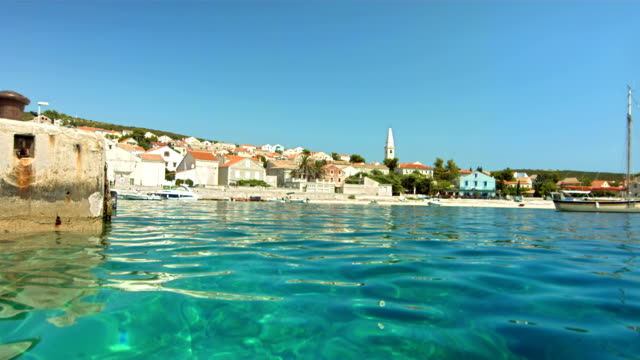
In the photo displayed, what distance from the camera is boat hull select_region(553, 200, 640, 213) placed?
44062 millimetres

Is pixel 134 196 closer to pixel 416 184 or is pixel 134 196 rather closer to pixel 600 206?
pixel 600 206

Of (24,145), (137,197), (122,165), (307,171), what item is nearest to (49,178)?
(24,145)

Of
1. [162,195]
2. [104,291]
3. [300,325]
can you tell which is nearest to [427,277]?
[300,325]

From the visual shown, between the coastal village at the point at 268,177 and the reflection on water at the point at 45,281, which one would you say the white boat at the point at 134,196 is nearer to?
the coastal village at the point at 268,177

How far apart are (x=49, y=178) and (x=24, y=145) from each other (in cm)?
80

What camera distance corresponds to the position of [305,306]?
3.97 meters

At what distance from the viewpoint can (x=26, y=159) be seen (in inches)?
297

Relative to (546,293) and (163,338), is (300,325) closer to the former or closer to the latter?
(163,338)

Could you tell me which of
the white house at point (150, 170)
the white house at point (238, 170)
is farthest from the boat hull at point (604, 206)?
the white house at point (150, 170)

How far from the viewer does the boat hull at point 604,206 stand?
44.1m

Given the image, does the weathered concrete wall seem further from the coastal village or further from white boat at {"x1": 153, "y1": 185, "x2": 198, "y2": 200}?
white boat at {"x1": 153, "y1": 185, "x2": 198, "y2": 200}

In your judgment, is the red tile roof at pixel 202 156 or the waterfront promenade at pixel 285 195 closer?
the waterfront promenade at pixel 285 195

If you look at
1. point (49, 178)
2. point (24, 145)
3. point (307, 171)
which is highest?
point (307, 171)

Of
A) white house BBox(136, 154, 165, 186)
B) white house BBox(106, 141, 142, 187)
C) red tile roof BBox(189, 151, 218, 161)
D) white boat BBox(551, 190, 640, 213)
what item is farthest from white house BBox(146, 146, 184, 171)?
white boat BBox(551, 190, 640, 213)
